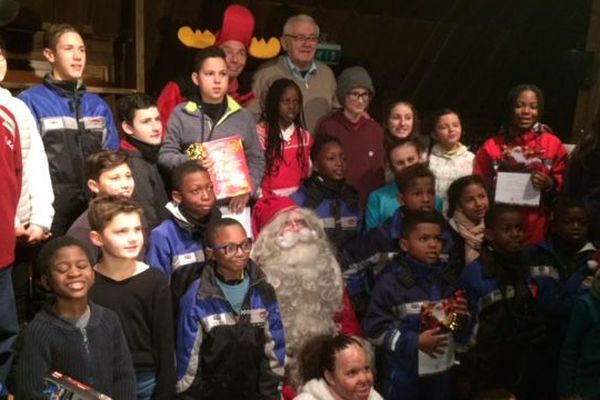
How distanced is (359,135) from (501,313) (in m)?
1.57

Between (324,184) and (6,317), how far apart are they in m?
1.81

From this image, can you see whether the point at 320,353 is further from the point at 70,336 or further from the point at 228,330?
the point at 70,336

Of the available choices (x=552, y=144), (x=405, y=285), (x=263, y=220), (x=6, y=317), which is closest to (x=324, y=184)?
(x=263, y=220)

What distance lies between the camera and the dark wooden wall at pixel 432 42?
616 centimetres

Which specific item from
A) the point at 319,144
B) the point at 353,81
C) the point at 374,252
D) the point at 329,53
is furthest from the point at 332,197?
the point at 329,53

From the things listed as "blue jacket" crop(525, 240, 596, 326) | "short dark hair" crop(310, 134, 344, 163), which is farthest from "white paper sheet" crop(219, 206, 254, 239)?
"blue jacket" crop(525, 240, 596, 326)

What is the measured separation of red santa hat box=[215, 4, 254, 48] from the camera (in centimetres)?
496

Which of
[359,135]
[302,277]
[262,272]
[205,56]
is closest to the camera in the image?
[262,272]

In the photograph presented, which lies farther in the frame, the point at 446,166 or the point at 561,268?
the point at 446,166

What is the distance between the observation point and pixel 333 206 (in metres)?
4.27

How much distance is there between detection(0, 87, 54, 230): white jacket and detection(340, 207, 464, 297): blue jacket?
156 centimetres

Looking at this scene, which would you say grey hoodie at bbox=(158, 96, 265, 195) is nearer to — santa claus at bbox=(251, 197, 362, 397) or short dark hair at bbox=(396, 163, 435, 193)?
santa claus at bbox=(251, 197, 362, 397)

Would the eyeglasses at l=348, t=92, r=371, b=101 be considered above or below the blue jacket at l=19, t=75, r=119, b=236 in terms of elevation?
above

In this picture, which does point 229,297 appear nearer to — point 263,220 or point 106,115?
point 263,220
